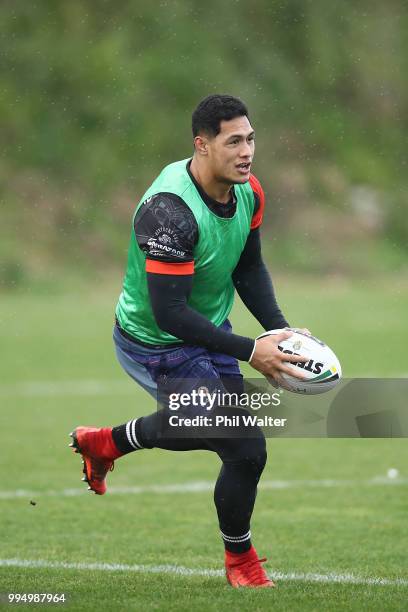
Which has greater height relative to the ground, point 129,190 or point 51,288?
point 129,190

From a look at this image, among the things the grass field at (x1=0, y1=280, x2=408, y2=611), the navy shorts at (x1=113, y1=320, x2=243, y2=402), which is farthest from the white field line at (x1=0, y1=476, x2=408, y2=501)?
the navy shorts at (x1=113, y1=320, x2=243, y2=402)

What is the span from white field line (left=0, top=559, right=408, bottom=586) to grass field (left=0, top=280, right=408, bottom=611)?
0.04 ft

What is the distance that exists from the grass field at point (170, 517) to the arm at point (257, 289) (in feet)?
4.62

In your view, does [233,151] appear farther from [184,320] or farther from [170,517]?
[170,517]

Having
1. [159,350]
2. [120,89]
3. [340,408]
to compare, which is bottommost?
[340,408]

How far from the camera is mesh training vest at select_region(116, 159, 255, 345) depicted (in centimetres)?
624

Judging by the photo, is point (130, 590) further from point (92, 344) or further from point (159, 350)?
point (92, 344)

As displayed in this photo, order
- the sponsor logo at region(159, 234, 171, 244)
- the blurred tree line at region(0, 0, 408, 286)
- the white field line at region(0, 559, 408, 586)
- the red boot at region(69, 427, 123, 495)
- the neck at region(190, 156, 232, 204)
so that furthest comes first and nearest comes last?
1. the blurred tree line at region(0, 0, 408, 286)
2. the red boot at region(69, 427, 123, 495)
3. the white field line at region(0, 559, 408, 586)
4. the neck at region(190, 156, 232, 204)
5. the sponsor logo at region(159, 234, 171, 244)

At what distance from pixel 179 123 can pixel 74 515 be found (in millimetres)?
25763

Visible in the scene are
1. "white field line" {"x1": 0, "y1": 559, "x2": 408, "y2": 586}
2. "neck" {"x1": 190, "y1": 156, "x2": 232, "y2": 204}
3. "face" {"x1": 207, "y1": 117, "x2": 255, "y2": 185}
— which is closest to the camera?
"face" {"x1": 207, "y1": 117, "x2": 255, "y2": 185}

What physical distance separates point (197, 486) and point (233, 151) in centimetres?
451

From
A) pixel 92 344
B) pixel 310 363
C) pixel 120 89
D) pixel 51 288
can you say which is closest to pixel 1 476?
pixel 310 363

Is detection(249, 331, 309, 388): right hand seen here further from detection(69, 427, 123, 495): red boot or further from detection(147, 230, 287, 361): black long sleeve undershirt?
detection(69, 427, 123, 495): red boot

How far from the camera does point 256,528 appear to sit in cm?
846
